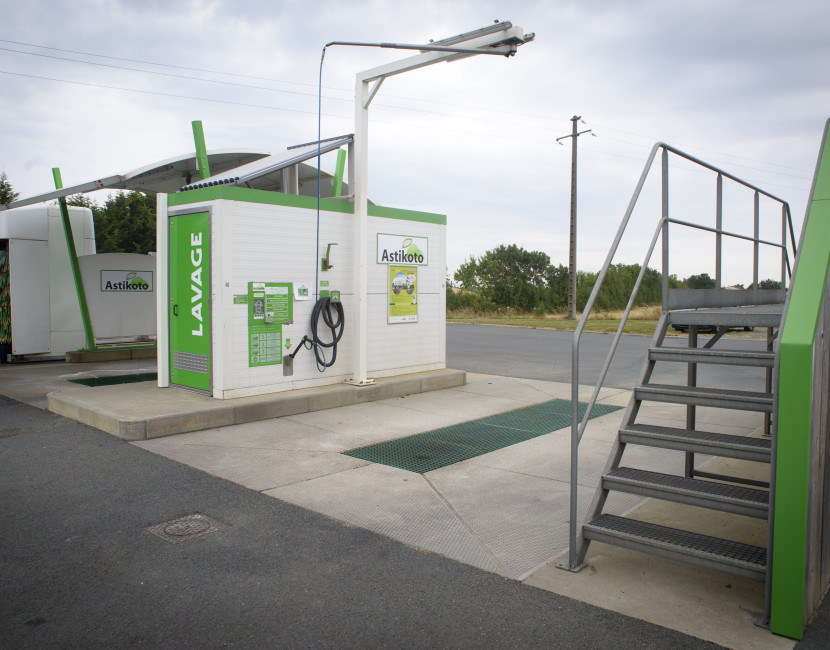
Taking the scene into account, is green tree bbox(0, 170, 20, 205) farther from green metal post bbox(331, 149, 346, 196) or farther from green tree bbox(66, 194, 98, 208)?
green metal post bbox(331, 149, 346, 196)

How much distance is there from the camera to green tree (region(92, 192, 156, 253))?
3778 centimetres

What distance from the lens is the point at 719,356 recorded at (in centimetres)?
399

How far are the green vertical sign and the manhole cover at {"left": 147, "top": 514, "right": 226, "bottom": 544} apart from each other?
3.76 meters

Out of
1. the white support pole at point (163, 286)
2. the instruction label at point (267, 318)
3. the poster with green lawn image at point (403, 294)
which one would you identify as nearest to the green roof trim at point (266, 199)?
the white support pole at point (163, 286)

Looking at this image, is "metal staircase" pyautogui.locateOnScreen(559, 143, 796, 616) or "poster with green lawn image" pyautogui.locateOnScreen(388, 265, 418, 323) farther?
"poster with green lawn image" pyautogui.locateOnScreen(388, 265, 418, 323)

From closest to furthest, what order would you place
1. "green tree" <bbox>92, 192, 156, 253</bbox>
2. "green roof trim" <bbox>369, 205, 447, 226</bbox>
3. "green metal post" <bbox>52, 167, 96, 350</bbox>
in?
"green roof trim" <bbox>369, 205, 447, 226</bbox> < "green metal post" <bbox>52, 167, 96, 350</bbox> < "green tree" <bbox>92, 192, 156, 253</bbox>

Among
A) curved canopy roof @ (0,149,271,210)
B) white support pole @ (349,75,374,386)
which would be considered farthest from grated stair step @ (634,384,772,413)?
curved canopy roof @ (0,149,271,210)

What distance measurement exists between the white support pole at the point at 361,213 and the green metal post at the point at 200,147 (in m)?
2.34

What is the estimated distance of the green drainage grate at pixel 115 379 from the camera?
10.4m

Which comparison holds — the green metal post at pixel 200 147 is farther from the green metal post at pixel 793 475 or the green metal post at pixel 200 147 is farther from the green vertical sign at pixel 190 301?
the green metal post at pixel 793 475

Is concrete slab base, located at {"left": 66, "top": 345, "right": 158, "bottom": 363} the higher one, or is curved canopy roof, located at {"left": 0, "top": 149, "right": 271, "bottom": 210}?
curved canopy roof, located at {"left": 0, "top": 149, "right": 271, "bottom": 210}

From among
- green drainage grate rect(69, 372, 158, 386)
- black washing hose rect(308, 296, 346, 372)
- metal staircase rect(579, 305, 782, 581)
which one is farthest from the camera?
green drainage grate rect(69, 372, 158, 386)

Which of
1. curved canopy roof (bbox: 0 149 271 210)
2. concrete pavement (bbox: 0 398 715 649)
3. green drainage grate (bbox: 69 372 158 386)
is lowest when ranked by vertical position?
concrete pavement (bbox: 0 398 715 649)

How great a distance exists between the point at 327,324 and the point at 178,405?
2.25 m
